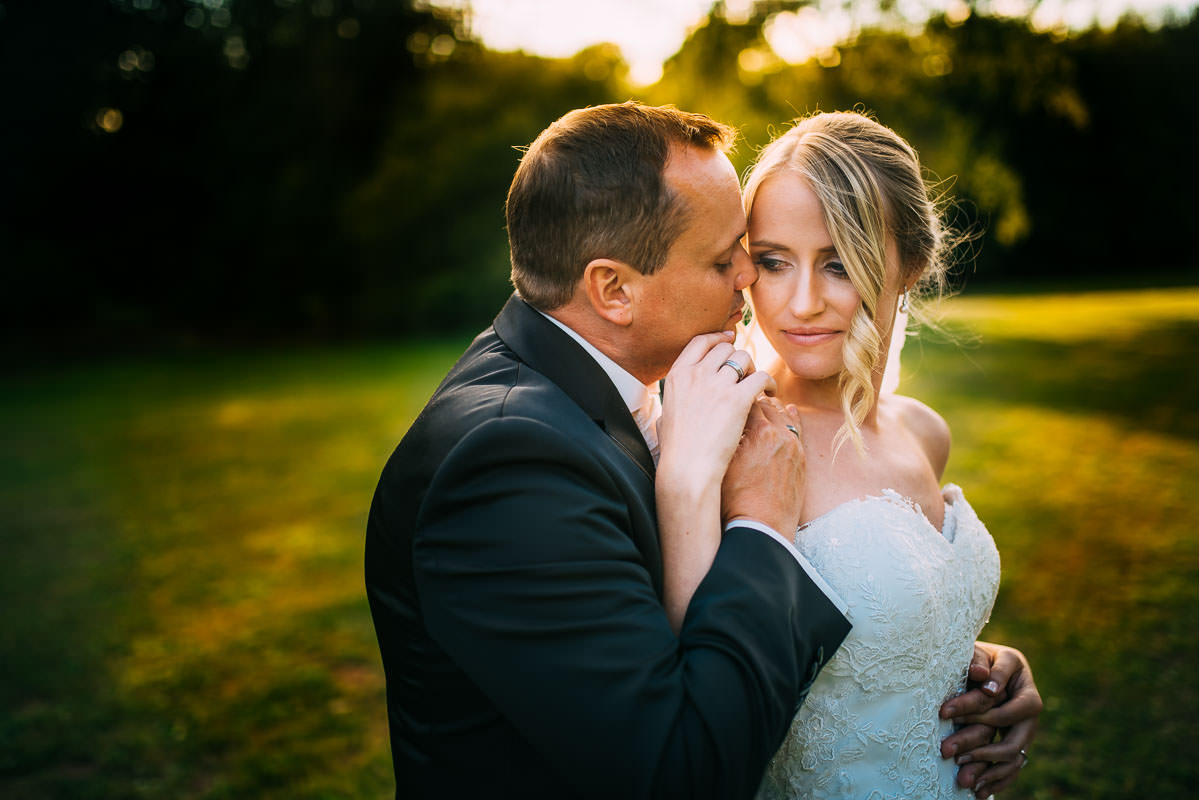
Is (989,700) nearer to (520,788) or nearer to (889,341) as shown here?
(889,341)

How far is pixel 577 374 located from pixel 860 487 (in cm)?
103

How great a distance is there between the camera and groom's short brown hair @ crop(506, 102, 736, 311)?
2260mm

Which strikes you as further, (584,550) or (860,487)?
(860,487)

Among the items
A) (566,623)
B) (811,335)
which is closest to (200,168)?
(811,335)

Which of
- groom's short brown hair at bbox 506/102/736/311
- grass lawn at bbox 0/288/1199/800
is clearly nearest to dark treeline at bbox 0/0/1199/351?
grass lawn at bbox 0/288/1199/800

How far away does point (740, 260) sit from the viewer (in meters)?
2.59

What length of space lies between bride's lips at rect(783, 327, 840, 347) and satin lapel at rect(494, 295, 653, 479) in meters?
0.74

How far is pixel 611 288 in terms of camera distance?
2348 millimetres

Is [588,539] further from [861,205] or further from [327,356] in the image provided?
[327,356]

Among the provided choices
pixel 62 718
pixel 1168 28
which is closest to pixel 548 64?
pixel 62 718

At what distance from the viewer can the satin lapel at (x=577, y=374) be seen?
2232 mm

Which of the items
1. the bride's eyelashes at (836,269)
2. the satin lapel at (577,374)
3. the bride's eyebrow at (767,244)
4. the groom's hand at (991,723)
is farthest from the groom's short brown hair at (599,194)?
the groom's hand at (991,723)

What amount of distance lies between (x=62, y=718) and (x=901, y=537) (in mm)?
5311

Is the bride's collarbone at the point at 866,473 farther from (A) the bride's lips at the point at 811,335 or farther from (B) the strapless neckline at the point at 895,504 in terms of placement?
(A) the bride's lips at the point at 811,335
